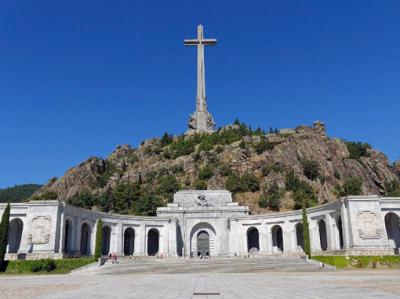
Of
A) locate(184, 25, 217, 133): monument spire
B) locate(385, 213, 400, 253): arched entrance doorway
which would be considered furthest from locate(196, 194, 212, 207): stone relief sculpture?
locate(184, 25, 217, 133): monument spire

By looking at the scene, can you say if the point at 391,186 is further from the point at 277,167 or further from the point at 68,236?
the point at 68,236

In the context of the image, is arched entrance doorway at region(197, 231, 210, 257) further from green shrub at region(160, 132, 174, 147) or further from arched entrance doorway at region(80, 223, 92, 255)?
green shrub at region(160, 132, 174, 147)

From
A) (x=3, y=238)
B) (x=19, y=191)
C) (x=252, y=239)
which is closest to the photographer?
(x=3, y=238)

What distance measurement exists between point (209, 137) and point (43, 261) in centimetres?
7308

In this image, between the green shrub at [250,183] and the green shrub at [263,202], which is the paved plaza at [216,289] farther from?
the green shrub at [250,183]

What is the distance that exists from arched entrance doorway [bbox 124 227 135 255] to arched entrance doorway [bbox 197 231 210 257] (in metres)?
9.72

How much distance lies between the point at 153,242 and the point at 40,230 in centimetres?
1993

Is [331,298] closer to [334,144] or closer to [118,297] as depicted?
[118,297]

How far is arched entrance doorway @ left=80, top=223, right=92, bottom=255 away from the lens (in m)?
51.3

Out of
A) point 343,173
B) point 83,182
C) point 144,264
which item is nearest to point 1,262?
point 144,264

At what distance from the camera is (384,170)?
9894 cm

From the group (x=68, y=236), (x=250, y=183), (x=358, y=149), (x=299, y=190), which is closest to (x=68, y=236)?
(x=68, y=236)

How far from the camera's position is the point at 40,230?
4412 centimetres

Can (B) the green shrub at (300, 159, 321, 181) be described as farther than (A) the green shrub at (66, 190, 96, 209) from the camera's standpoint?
Yes
